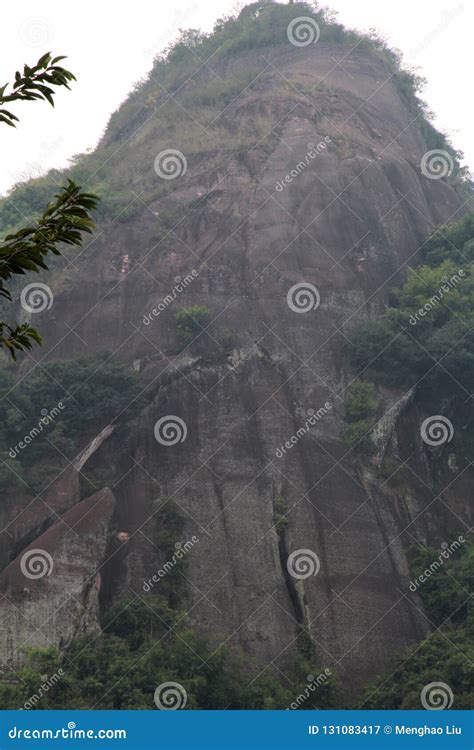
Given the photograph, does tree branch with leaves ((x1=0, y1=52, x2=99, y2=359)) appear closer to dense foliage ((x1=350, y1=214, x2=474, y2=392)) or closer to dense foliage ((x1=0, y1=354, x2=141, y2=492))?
dense foliage ((x1=0, y1=354, x2=141, y2=492))

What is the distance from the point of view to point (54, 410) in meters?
35.4

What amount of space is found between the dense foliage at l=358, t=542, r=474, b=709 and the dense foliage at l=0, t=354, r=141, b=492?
11.4m

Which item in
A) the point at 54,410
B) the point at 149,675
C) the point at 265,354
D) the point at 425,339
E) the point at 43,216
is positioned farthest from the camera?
the point at 425,339

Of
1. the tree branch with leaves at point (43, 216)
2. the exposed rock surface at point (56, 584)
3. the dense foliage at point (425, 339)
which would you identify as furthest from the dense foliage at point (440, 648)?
the tree branch with leaves at point (43, 216)

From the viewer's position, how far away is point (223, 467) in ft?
116

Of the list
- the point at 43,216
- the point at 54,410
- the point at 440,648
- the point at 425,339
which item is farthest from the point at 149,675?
the point at 43,216

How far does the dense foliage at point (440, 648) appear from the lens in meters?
27.6

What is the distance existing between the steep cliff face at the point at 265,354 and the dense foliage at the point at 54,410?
3.14 feet

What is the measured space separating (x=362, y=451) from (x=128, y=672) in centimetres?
1224

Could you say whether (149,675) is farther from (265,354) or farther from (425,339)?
(425,339)

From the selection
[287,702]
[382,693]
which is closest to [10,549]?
[287,702]

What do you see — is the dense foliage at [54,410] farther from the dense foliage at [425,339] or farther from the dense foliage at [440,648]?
the dense foliage at [440,648]

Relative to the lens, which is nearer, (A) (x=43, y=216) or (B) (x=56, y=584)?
(A) (x=43, y=216)

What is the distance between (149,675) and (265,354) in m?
14.4
